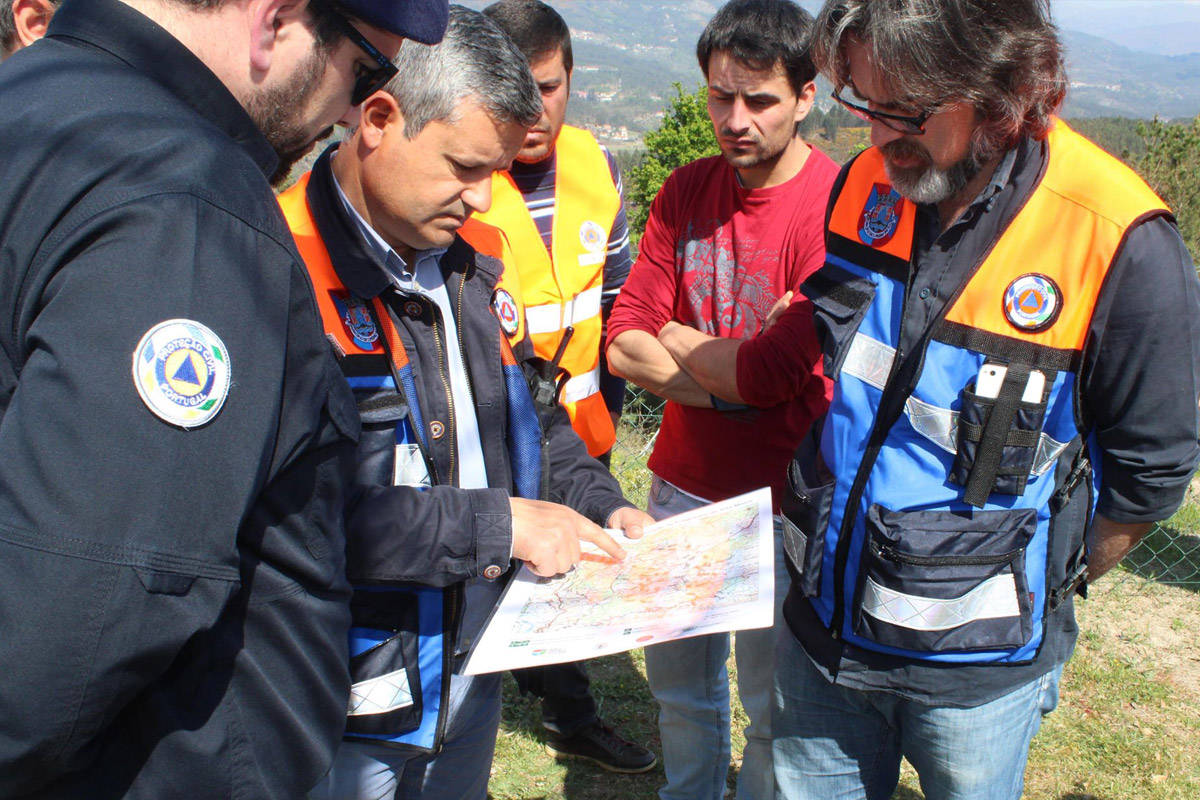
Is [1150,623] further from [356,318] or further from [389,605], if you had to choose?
[356,318]

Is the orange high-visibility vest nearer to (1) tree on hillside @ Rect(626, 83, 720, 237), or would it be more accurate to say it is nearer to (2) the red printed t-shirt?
(2) the red printed t-shirt

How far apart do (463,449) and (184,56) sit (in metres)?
0.96

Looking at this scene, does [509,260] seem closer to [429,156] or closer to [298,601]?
[429,156]

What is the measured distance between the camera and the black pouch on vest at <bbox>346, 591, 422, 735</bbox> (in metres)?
1.66

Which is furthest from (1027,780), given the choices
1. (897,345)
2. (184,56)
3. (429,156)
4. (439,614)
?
(184,56)

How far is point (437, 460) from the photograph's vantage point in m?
1.74

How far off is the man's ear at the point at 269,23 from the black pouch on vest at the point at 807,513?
51.9 inches

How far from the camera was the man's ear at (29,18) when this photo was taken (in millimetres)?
2471

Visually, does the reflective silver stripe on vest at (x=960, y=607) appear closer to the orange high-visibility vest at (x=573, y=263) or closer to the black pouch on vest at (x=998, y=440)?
the black pouch on vest at (x=998, y=440)

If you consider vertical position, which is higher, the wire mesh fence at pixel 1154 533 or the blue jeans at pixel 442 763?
the blue jeans at pixel 442 763

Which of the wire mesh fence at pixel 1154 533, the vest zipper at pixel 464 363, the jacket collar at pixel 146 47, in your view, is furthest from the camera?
the wire mesh fence at pixel 1154 533

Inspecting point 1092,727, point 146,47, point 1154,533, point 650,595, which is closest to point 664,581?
point 650,595

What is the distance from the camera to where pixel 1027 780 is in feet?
10.7

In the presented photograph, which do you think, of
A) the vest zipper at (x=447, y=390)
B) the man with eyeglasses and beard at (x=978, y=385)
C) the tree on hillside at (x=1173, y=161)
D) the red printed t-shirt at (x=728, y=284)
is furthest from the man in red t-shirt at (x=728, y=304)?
the tree on hillside at (x=1173, y=161)
